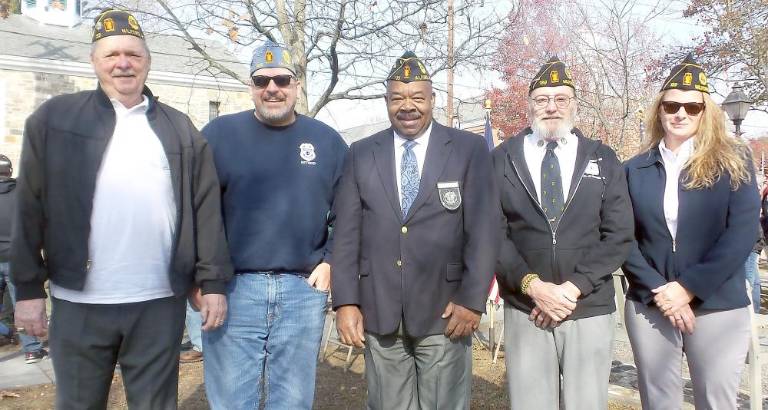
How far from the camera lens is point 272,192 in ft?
10.2

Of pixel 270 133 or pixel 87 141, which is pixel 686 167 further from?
pixel 87 141

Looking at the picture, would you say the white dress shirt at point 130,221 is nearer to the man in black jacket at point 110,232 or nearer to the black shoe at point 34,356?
the man in black jacket at point 110,232

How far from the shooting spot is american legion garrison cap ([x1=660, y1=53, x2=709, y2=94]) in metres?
3.17

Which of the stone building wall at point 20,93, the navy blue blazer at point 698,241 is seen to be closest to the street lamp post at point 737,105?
the navy blue blazer at point 698,241

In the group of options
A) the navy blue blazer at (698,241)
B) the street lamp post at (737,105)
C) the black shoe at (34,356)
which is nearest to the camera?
the navy blue blazer at (698,241)

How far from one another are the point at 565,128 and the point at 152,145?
1.98 meters

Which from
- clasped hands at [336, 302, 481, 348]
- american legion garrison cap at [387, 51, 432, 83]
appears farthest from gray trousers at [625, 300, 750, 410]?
american legion garrison cap at [387, 51, 432, 83]

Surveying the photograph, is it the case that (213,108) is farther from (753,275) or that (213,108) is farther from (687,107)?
(687,107)

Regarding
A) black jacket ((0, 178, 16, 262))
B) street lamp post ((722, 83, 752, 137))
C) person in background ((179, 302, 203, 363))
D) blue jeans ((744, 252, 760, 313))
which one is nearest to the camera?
person in background ((179, 302, 203, 363))

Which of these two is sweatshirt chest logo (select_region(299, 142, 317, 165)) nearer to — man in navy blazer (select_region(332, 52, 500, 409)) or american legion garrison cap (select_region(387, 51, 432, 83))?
man in navy blazer (select_region(332, 52, 500, 409))

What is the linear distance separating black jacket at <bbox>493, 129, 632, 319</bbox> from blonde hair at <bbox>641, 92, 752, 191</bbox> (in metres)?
0.34

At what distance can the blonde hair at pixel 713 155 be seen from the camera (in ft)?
10.0

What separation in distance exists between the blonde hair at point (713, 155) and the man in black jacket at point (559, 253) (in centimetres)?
35

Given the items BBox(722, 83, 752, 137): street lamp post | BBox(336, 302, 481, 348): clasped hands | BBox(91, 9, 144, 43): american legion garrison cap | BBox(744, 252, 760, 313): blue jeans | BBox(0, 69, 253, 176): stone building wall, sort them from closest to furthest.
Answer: BBox(91, 9, 144, 43): american legion garrison cap → BBox(336, 302, 481, 348): clasped hands → BBox(744, 252, 760, 313): blue jeans → BBox(722, 83, 752, 137): street lamp post → BBox(0, 69, 253, 176): stone building wall
